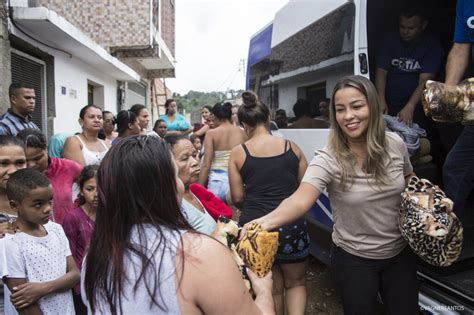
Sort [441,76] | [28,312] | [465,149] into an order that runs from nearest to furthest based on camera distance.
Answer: [28,312] → [465,149] → [441,76]

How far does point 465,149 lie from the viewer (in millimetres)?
2254

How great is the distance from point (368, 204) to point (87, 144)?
9.19 feet

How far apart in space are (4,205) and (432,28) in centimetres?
358

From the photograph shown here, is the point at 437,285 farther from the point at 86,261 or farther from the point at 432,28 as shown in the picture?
the point at 432,28

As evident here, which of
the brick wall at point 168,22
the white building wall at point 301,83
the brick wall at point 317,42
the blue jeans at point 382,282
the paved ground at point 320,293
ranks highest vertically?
the brick wall at point 168,22

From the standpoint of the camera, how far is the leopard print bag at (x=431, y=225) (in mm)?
1587

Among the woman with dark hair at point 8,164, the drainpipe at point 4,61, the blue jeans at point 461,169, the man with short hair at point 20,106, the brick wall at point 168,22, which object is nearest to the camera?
the woman with dark hair at point 8,164

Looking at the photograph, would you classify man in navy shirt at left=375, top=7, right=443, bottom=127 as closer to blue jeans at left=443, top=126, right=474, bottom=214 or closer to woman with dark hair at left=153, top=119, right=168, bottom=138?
blue jeans at left=443, top=126, right=474, bottom=214

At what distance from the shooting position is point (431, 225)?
5.19 feet

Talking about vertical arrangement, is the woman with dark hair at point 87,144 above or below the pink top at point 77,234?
above

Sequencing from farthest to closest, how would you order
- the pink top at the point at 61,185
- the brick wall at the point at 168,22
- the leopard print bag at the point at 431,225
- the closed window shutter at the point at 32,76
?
1. the brick wall at the point at 168,22
2. the closed window shutter at the point at 32,76
3. the pink top at the point at 61,185
4. the leopard print bag at the point at 431,225

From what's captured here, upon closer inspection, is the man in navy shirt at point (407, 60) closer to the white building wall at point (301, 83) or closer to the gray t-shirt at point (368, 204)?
the white building wall at point (301, 83)

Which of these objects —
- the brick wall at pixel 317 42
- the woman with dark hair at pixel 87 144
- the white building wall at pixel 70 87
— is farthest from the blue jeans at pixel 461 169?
the white building wall at pixel 70 87

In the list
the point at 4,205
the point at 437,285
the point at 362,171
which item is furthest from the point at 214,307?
the point at 437,285
